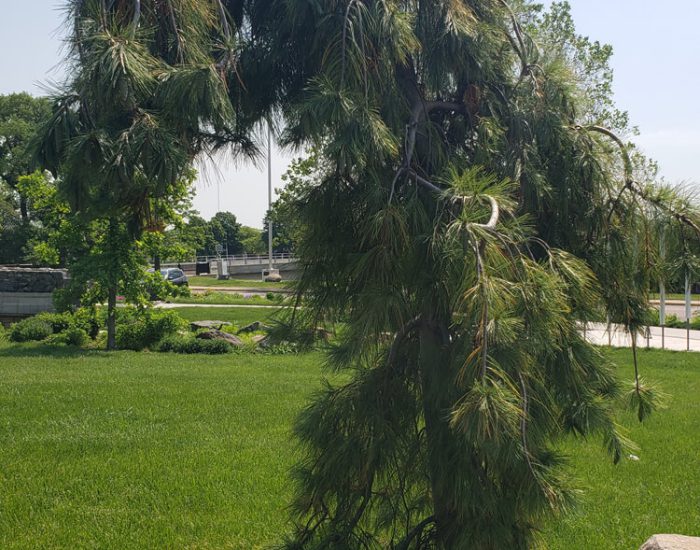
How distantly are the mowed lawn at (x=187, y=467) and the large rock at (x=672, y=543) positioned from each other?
16.4 inches

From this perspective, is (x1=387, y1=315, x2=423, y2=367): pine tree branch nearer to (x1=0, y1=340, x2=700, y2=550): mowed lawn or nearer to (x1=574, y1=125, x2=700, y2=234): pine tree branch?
(x1=0, y1=340, x2=700, y2=550): mowed lawn

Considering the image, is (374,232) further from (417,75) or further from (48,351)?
(48,351)

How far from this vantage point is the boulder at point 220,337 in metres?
16.8

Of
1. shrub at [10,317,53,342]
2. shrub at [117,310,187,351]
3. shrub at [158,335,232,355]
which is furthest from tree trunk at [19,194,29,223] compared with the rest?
shrub at [158,335,232,355]

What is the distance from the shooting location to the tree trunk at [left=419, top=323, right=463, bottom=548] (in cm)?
299

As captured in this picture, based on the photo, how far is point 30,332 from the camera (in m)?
17.0

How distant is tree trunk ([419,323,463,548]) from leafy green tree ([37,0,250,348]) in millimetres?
1242

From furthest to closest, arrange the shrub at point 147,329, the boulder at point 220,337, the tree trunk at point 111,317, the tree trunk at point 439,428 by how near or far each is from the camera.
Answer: the boulder at point 220,337 → the shrub at point 147,329 → the tree trunk at point 111,317 → the tree trunk at point 439,428

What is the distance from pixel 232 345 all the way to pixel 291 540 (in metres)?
12.9

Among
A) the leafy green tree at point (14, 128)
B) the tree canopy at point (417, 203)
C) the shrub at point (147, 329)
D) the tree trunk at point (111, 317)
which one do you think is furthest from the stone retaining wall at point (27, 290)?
the leafy green tree at point (14, 128)

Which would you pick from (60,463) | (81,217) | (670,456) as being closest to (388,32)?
(81,217)

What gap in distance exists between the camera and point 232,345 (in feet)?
54.5

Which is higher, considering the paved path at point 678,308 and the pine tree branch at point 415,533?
the pine tree branch at point 415,533

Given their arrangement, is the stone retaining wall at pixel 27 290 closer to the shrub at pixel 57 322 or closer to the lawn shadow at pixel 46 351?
the shrub at pixel 57 322
